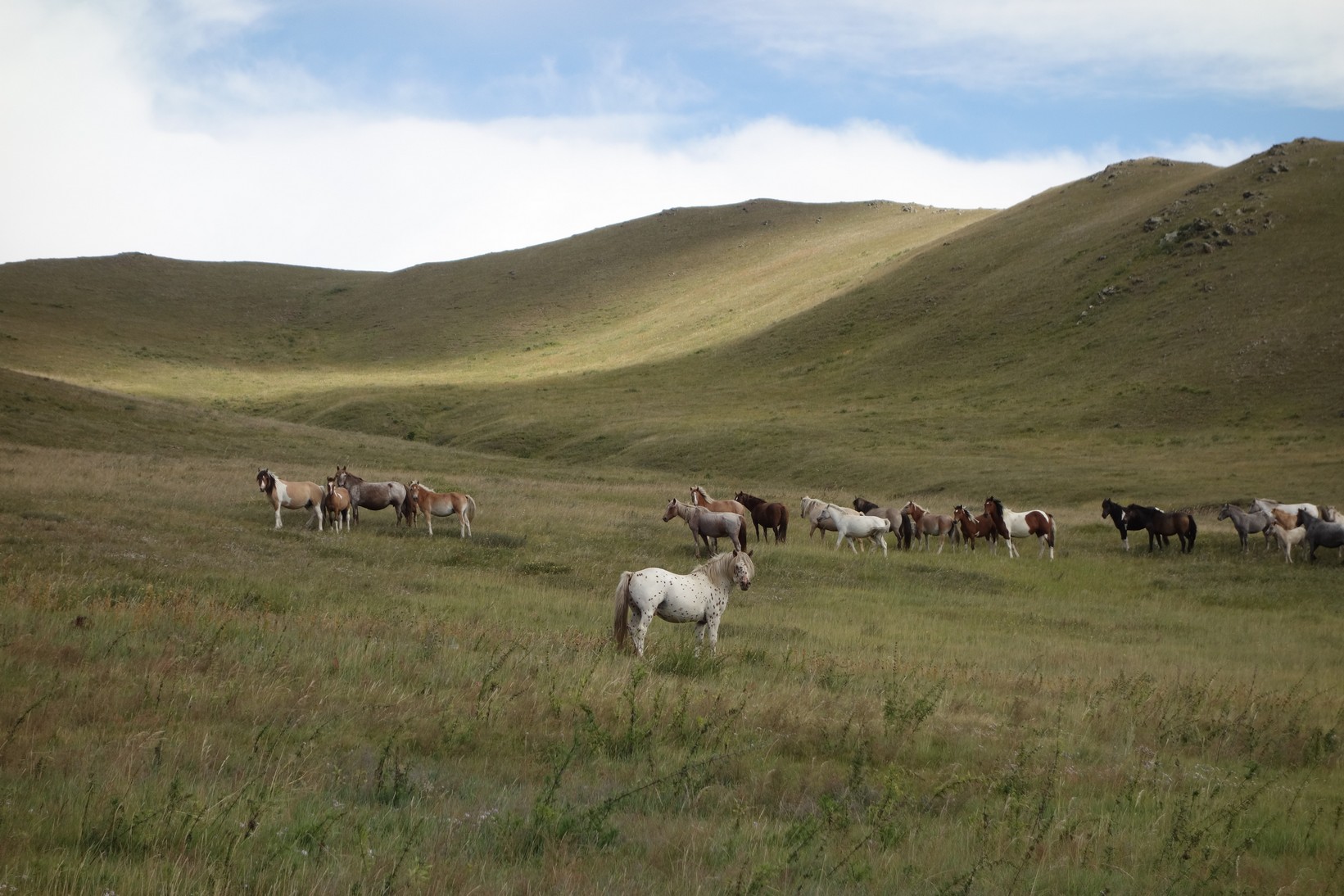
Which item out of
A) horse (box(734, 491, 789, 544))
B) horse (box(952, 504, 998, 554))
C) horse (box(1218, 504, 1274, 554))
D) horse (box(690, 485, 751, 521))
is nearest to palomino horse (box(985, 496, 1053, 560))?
horse (box(952, 504, 998, 554))

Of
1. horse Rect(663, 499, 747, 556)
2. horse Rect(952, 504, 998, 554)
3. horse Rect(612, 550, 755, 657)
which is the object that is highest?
horse Rect(612, 550, 755, 657)

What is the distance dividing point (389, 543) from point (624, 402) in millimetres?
48538

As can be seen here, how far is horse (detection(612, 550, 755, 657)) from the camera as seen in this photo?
12.5 meters

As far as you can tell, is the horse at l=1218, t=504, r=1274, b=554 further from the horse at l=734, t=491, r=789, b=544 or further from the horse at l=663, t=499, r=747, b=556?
the horse at l=663, t=499, r=747, b=556

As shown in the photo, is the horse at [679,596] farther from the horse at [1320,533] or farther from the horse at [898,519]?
the horse at [1320,533]

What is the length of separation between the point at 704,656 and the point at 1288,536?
2113cm

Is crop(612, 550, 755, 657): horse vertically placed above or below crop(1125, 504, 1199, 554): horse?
above

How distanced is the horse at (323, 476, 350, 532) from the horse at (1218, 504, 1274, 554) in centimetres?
2272

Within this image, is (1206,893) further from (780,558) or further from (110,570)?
(780,558)

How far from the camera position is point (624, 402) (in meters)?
72.2

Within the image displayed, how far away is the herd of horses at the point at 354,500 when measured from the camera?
2541 centimetres

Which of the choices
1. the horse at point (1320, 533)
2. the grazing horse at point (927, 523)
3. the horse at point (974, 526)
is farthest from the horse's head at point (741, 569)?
the horse at point (1320, 533)

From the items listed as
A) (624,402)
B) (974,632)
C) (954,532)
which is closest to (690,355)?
(624,402)

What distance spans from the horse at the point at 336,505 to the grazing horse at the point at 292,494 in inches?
9.3
